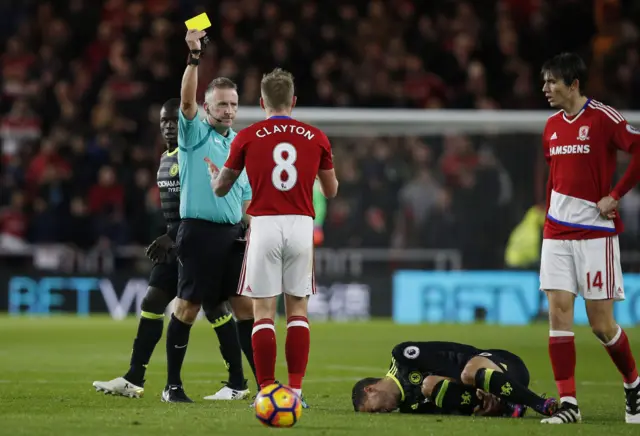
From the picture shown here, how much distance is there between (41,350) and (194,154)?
605 centimetres

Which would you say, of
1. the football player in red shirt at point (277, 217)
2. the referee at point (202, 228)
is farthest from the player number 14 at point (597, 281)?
the referee at point (202, 228)

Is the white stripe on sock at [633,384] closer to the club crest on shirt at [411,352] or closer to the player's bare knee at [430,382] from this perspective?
the player's bare knee at [430,382]

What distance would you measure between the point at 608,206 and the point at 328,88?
51.2 ft

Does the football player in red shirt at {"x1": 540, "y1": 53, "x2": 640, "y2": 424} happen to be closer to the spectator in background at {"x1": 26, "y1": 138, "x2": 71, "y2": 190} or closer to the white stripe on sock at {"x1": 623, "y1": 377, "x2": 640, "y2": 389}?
the white stripe on sock at {"x1": 623, "y1": 377, "x2": 640, "y2": 389}

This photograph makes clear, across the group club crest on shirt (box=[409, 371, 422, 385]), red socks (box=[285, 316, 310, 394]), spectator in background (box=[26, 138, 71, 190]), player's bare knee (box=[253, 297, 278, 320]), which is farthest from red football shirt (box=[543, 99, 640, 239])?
spectator in background (box=[26, 138, 71, 190])

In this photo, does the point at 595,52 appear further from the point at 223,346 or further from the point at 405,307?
the point at 223,346

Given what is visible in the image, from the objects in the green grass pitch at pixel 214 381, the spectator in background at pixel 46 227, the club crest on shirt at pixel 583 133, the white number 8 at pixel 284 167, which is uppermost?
the club crest on shirt at pixel 583 133

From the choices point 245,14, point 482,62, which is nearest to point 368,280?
point 482,62

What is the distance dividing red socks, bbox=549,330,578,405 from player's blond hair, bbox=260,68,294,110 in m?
2.15

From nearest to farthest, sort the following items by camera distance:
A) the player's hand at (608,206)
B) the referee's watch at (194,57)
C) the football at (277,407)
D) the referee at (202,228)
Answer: the football at (277,407)
the player's hand at (608,206)
the referee's watch at (194,57)
the referee at (202,228)

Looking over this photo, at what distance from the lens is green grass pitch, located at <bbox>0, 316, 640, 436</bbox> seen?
7.11 meters

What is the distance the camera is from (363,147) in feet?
70.0

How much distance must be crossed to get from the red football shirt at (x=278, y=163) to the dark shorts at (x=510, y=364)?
4.75ft

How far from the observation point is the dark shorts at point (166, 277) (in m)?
9.35
